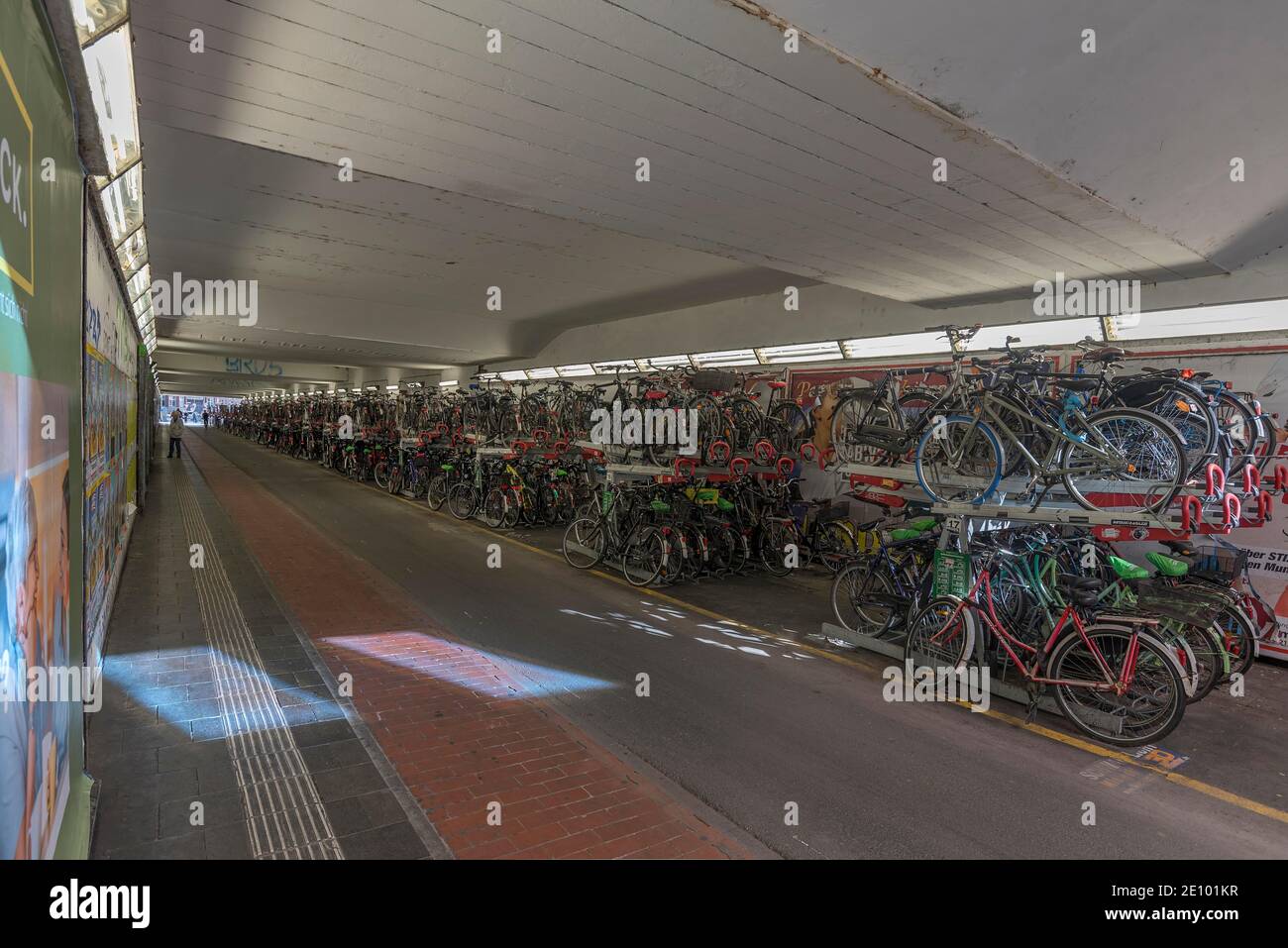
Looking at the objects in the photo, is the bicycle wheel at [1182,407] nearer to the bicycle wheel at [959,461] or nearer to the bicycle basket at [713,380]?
the bicycle wheel at [959,461]

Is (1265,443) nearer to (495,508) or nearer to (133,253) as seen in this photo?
(495,508)

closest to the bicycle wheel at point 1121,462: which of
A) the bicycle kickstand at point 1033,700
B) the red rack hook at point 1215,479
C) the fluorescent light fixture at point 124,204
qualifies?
the red rack hook at point 1215,479

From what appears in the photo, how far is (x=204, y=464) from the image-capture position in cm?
2045

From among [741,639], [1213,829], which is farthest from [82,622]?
[1213,829]

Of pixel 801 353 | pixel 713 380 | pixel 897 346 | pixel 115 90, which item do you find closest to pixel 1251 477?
pixel 897 346

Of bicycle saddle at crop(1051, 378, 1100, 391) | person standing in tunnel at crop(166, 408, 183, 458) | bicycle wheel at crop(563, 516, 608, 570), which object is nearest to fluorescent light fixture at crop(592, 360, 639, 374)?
bicycle wheel at crop(563, 516, 608, 570)

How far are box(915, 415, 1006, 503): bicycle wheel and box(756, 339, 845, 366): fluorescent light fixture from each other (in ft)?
15.1

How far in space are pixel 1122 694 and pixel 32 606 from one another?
17.5ft

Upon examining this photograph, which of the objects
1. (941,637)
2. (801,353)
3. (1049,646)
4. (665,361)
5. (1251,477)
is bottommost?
(941,637)

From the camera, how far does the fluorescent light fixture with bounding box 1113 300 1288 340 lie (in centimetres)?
621

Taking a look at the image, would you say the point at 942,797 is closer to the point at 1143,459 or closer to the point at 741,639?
the point at 741,639

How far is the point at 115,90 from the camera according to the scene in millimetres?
3688

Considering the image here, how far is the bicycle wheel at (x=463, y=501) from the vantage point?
12.4 meters

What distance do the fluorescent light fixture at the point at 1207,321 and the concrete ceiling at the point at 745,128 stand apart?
0.46 meters
